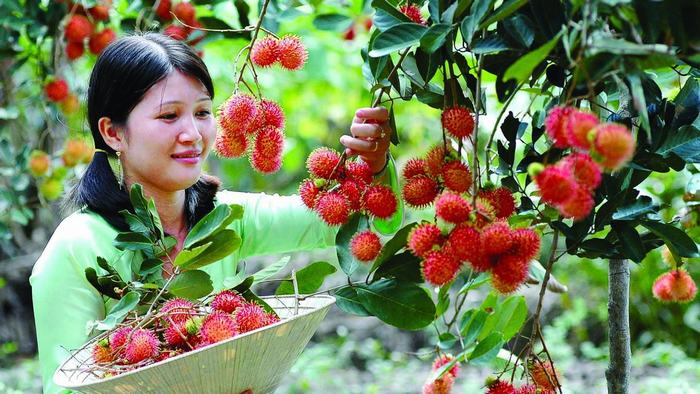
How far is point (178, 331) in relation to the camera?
0.93 meters

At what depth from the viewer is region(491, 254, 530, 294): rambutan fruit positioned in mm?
774

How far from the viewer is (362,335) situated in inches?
125

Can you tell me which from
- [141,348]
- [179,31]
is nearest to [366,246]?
[141,348]

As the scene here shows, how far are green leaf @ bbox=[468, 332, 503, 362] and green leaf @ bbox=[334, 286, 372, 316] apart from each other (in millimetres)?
196

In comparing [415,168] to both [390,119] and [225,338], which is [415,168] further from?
[225,338]

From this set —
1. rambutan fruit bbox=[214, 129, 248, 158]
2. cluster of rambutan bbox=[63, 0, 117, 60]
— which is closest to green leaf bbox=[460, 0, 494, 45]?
rambutan fruit bbox=[214, 129, 248, 158]

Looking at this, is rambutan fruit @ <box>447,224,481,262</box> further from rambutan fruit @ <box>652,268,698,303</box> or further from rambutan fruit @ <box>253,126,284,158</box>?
rambutan fruit @ <box>652,268,698,303</box>

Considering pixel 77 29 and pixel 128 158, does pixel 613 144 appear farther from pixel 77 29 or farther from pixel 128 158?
pixel 77 29

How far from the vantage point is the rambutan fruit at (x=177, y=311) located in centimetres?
96

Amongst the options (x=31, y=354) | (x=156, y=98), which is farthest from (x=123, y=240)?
(x=31, y=354)

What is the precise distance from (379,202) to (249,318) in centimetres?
19

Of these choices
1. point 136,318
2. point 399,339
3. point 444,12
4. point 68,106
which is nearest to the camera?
point 444,12

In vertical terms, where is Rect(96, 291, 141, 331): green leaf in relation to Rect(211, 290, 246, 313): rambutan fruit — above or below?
below

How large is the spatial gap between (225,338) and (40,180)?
1625 mm
